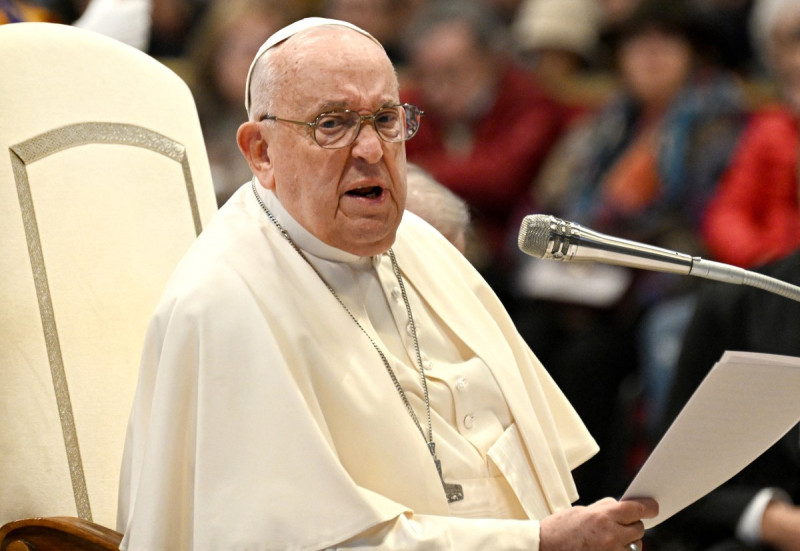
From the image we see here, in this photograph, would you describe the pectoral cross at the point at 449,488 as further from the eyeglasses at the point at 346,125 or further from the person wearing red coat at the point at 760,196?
the person wearing red coat at the point at 760,196

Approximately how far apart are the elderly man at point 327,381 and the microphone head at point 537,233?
385 mm

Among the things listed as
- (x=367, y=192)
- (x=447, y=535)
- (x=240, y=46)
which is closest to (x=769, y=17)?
(x=240, y=46)

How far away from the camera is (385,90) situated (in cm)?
271

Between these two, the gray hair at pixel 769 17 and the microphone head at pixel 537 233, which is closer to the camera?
the microphone head at pixel 537 233

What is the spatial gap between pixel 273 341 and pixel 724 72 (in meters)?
3.56

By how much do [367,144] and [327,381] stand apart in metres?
0.49

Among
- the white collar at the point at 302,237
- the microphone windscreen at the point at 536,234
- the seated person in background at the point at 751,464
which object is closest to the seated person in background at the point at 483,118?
the seated person in background at the point at 751,464

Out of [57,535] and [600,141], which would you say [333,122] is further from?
[600,141]

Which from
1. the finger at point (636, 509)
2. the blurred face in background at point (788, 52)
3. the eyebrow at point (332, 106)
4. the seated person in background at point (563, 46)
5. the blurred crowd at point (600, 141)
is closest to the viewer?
the finger at point (636, 509)

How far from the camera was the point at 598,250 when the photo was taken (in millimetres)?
2445

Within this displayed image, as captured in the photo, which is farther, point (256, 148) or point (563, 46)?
point (563, 46)

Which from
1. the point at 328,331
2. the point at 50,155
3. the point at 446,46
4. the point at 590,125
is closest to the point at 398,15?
the point at 446,46

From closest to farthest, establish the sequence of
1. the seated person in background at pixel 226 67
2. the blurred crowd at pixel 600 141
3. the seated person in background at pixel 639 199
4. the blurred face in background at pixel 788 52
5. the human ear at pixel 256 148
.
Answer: the human ear at pixel 256 148 → the blurred face in background at pixel 788 52 → the blurred crowd at pixel 600 141 → the seated person in background at pixel 639 199 → the seated person in background at pixel 226 67

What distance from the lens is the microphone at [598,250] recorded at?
241 centimetres
